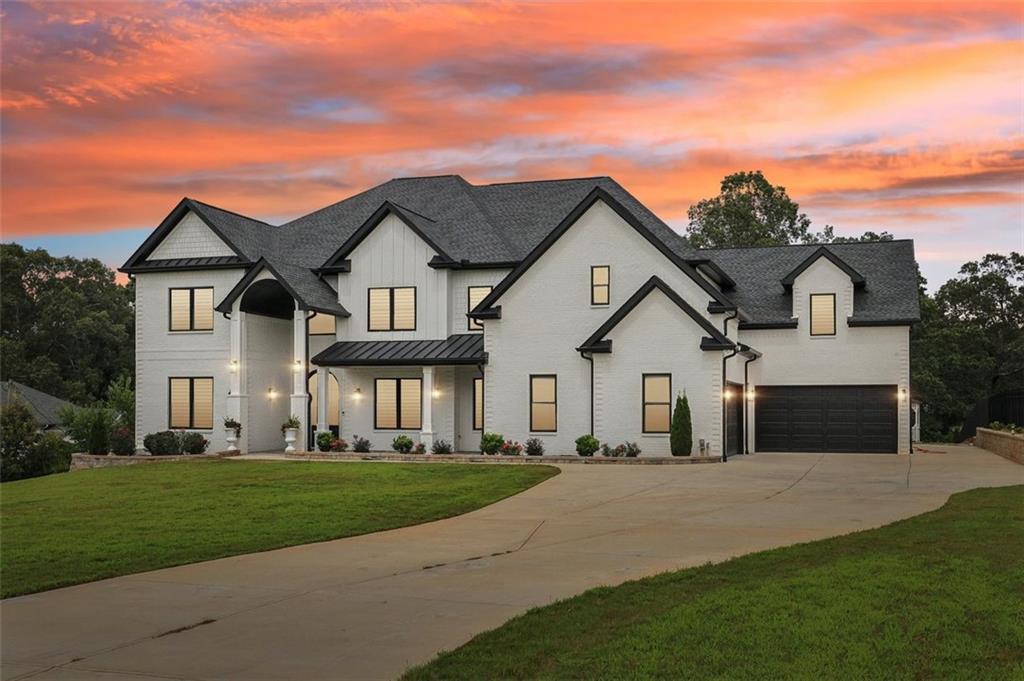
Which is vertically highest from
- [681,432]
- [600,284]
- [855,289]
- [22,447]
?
[855,289]

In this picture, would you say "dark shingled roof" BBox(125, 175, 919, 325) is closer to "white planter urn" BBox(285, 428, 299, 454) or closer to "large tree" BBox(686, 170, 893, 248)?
"white planter urn" BBox(285, 428, 299, 454)

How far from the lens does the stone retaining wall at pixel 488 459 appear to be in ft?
99.9

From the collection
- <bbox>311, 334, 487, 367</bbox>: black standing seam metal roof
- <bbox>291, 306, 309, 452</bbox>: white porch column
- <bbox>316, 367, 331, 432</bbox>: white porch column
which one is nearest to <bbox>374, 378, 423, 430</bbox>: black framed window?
<bbox>311, 334, 487, 367</bbox>: black standing seam metal roof

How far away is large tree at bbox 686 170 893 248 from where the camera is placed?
74.5m

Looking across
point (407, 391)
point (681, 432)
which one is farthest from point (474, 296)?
point (681, 432)

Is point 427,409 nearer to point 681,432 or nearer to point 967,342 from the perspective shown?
point 681,432

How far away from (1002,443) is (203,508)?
1092 inches

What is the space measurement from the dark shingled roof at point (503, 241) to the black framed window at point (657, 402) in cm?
503

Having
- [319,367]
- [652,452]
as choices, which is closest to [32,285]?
[319,367]

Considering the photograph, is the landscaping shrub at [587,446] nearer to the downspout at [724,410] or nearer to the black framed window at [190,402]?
the downspout at [724,410]

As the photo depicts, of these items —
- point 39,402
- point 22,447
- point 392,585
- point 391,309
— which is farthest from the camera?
point 39,402

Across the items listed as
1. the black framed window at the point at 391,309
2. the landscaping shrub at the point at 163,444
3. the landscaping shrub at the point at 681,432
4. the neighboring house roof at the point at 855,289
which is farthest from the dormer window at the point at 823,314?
the landscaping shrub at the point at 163,444

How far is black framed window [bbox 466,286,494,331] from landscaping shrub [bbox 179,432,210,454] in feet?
34.8

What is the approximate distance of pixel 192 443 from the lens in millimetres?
35625
